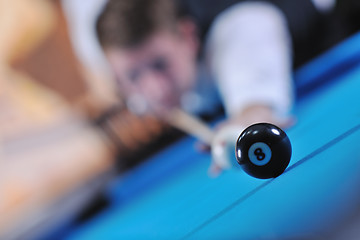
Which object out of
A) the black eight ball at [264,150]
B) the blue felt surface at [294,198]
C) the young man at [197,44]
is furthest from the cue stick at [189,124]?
the black eight ball at [264,150]

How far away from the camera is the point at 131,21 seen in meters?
1.55

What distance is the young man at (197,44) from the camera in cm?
143

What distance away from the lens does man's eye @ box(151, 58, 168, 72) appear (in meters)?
1.59

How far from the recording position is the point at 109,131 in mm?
1919

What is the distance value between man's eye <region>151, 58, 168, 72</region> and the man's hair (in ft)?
0.33

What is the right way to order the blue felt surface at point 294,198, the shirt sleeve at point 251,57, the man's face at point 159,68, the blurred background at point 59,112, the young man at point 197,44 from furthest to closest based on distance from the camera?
the blurred background at point 59,112 → the man's face at point 159,68 → the young man at point 197,44 → the shirt sleeve at point 251,57 → the blue felt surface at point 294,198

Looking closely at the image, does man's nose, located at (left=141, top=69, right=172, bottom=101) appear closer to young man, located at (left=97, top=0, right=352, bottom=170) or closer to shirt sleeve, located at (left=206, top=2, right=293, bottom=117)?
young man, located at (left=97, top=0, right=352, bottom=170)

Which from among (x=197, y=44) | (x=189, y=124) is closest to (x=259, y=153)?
(x=189, y=124)

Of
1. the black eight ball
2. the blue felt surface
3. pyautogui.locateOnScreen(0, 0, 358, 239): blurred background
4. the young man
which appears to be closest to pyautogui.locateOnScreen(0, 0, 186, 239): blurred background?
pyautogui.locateOnScreen(0, 0, 358, 239): blurred background

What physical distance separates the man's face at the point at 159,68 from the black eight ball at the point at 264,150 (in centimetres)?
115

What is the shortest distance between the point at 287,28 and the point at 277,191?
4.34 feet

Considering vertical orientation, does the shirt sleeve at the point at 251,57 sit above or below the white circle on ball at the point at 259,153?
above

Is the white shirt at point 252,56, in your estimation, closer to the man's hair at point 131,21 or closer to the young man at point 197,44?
the young man at point 197,44

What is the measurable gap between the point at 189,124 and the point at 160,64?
0.87 ft
